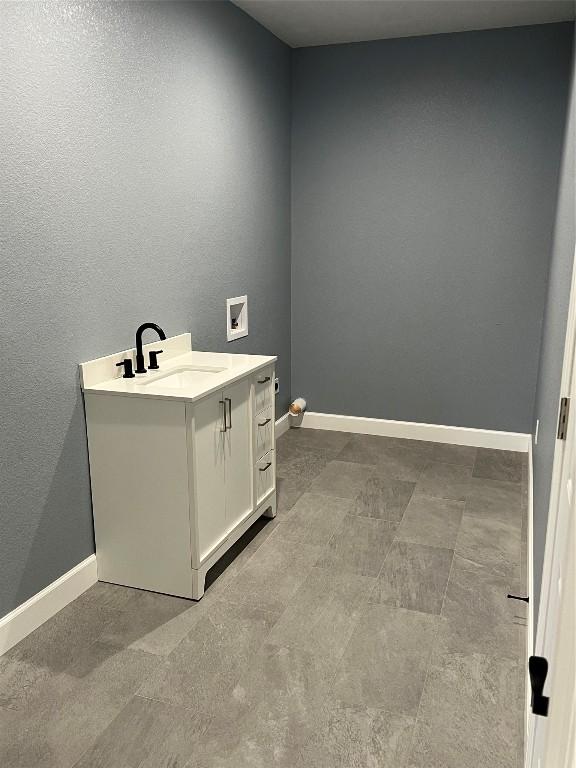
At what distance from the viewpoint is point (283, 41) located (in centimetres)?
427

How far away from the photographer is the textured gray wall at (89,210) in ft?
7.34

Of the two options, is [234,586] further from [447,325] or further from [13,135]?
[447,325]

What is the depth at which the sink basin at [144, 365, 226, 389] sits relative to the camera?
277 centimetres

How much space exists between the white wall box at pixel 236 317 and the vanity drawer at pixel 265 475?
880 mm

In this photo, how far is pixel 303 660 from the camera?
2.25m

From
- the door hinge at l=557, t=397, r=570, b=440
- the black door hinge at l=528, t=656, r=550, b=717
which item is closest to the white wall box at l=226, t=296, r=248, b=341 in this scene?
the door hinge at l=557, t=397, r=570, b=440

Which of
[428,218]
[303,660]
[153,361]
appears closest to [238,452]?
[153,361]

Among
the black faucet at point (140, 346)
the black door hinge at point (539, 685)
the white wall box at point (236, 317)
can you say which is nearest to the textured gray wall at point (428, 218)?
the white wall box at point (236, 317)

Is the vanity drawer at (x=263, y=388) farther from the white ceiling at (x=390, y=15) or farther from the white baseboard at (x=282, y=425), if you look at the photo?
the white ceiling at (x=390, y=15)

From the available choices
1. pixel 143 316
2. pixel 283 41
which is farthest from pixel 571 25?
pixel 143 316

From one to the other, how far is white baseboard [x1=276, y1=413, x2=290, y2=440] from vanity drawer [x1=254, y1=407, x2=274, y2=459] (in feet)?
4.40

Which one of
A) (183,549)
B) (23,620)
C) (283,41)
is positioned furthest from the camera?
(283,41)

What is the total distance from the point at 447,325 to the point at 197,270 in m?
1.85

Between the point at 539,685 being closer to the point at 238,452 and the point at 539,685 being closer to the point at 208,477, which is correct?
the point at 208,477
